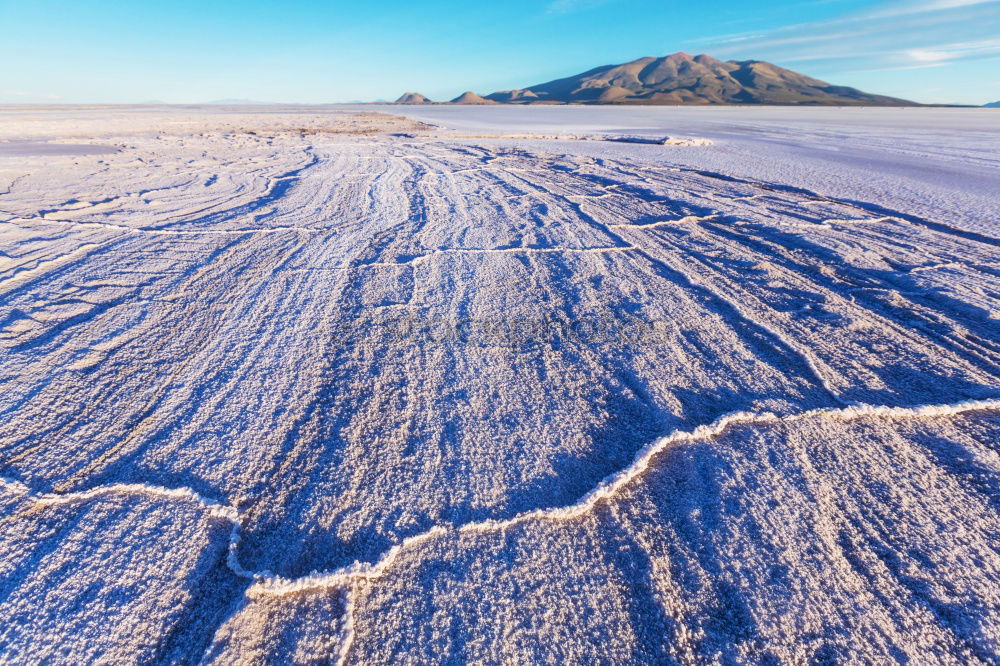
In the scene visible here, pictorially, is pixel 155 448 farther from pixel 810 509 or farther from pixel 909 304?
pixel 909 304

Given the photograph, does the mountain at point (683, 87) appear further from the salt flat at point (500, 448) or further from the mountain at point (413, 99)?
the salt flat at point (500, 448)

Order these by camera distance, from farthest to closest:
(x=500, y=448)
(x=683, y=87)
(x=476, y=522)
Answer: (x=683, y=87) < (x=500, y=448) < (x=476, y=522)

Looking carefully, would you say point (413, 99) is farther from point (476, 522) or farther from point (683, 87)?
point (476, 522)

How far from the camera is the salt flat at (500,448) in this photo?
1171 millimetres

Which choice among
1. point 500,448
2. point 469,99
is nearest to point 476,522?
point 500,448

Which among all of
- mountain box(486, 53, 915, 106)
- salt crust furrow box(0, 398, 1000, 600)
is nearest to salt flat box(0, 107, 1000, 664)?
salt crust furrow box(0, 398, 1000, 600)

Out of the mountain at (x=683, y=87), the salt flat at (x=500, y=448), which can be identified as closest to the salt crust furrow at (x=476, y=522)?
the salt flat at (x=500, y=448)

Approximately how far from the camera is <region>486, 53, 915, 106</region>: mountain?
74.0m

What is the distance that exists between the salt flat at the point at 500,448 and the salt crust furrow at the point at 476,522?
0.01m

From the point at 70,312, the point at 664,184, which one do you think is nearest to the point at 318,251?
the point at 70,312

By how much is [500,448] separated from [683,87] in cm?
10380

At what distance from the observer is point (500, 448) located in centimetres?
172

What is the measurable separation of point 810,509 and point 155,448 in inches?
85.9

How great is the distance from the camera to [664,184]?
20.0 ft
